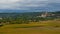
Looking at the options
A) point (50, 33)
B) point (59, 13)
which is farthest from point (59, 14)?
point (50, 33)

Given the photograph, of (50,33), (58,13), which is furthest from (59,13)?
(50,33)

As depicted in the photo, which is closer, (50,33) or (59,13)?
(50,33)

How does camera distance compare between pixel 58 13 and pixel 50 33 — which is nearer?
pixel 50 33

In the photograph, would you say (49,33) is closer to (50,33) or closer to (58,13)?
(50,33)

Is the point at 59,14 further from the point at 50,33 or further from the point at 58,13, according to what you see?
the point at 50,33

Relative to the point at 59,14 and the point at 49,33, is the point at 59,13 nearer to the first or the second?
the point at 59,14

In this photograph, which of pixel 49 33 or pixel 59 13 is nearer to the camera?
pixel 49 33

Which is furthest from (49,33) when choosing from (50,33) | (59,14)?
(59,14)
